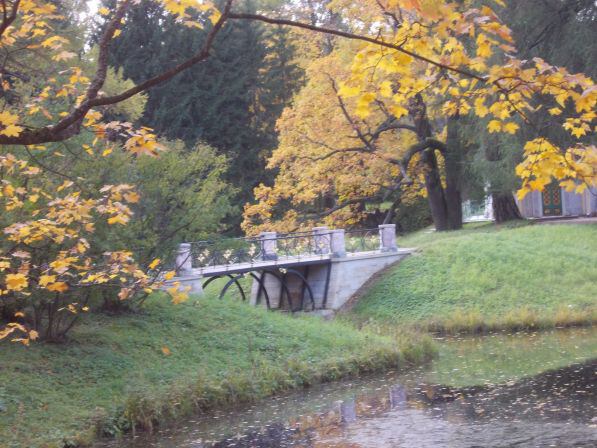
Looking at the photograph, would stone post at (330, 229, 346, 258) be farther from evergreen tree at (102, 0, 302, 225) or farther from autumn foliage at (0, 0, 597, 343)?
autumn foliage at (0, 0, 597, 343)

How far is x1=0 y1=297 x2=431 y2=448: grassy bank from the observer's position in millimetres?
13555

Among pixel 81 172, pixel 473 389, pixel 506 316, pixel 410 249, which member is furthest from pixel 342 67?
pixel 473 389

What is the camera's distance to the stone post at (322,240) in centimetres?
2866

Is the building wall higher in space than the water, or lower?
higher

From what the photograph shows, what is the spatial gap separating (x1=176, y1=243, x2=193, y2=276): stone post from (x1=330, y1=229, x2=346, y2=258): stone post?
706cm

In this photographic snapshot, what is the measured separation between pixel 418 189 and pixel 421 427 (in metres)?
26.6

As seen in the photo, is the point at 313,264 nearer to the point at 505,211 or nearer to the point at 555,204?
the point at 505,211

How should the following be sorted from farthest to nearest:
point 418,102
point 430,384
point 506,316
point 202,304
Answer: point 418,102 → point 506,316 → point 202,304 → point 430,384

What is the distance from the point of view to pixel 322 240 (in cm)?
2886

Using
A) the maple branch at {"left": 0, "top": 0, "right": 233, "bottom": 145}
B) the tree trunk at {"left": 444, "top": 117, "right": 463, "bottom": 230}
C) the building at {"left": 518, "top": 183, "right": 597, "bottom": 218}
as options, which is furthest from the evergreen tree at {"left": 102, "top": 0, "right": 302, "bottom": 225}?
the maple branch at {"left": 0, "top": 0, "right": 233, "bottom": 145}

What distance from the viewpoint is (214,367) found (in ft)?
56.7

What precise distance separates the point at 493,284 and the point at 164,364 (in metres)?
13.8

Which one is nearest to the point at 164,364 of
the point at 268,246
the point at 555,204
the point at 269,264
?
the point at 269,264

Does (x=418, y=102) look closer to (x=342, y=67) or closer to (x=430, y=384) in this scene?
(x=342, y=67)
